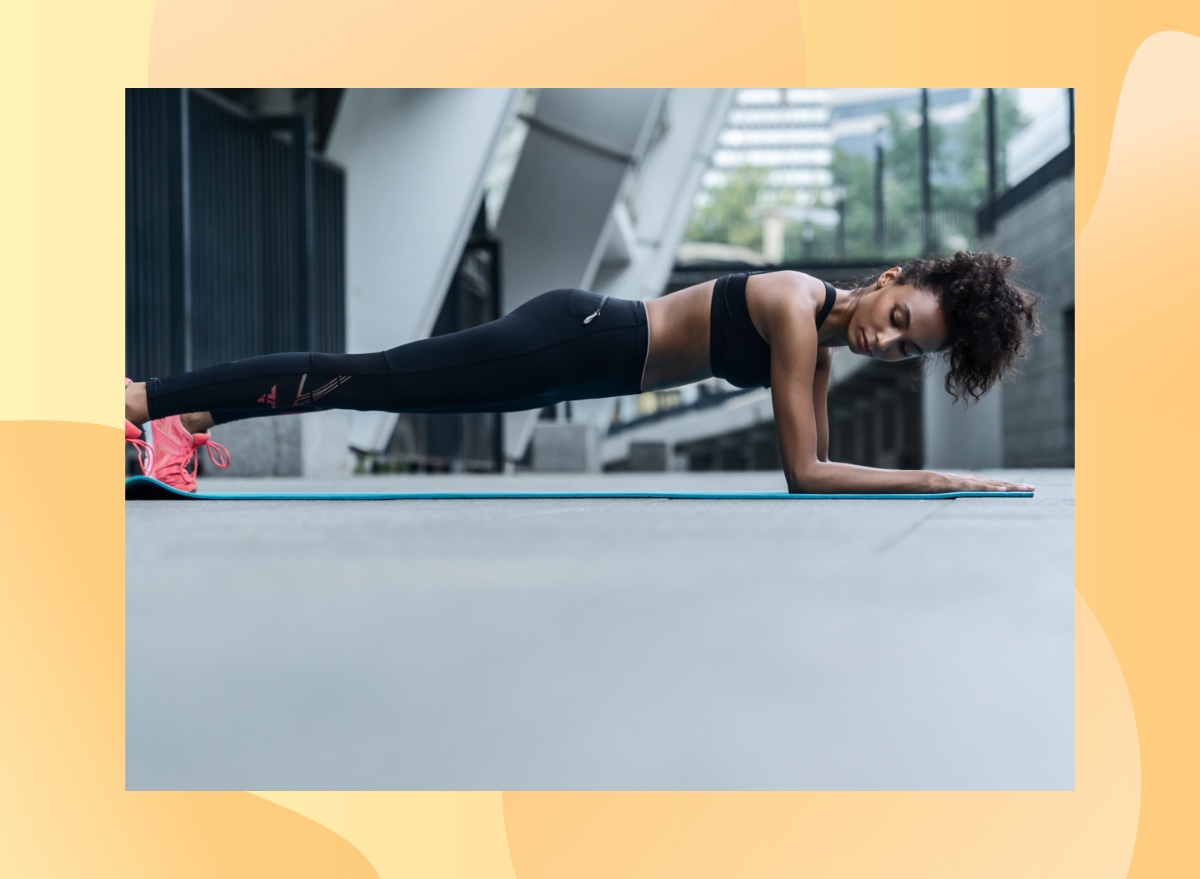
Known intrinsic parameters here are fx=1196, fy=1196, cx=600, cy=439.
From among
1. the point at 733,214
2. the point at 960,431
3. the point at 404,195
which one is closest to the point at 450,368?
the point at 404,195

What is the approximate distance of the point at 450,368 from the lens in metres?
4.84

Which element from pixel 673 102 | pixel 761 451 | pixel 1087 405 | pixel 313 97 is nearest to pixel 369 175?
pixel 313 97

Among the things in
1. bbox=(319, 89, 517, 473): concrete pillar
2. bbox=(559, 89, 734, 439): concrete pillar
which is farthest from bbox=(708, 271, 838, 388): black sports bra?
bbox=(559, 89, 734, 439): concrete pillar

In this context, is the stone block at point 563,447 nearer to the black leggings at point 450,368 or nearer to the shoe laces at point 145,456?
the shoe laces at point 145,456

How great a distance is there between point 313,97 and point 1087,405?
12.4 meters

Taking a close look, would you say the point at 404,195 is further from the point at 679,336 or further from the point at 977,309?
the point at 977,309

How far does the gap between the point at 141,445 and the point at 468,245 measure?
1563cm

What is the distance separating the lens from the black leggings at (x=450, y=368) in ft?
A: 15.9

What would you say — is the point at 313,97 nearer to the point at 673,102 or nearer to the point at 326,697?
the point at 326,697

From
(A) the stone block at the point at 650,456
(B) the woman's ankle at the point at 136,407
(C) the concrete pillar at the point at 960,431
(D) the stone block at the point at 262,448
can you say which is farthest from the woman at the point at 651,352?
(A) the stone block at the point at 650,456

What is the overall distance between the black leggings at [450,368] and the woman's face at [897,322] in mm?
886

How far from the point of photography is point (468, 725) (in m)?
2.22

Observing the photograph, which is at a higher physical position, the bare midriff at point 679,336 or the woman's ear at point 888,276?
the woman's ear at point 888,276

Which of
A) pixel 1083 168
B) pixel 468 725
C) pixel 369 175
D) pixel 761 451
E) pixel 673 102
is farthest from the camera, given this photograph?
pixel 761 451
